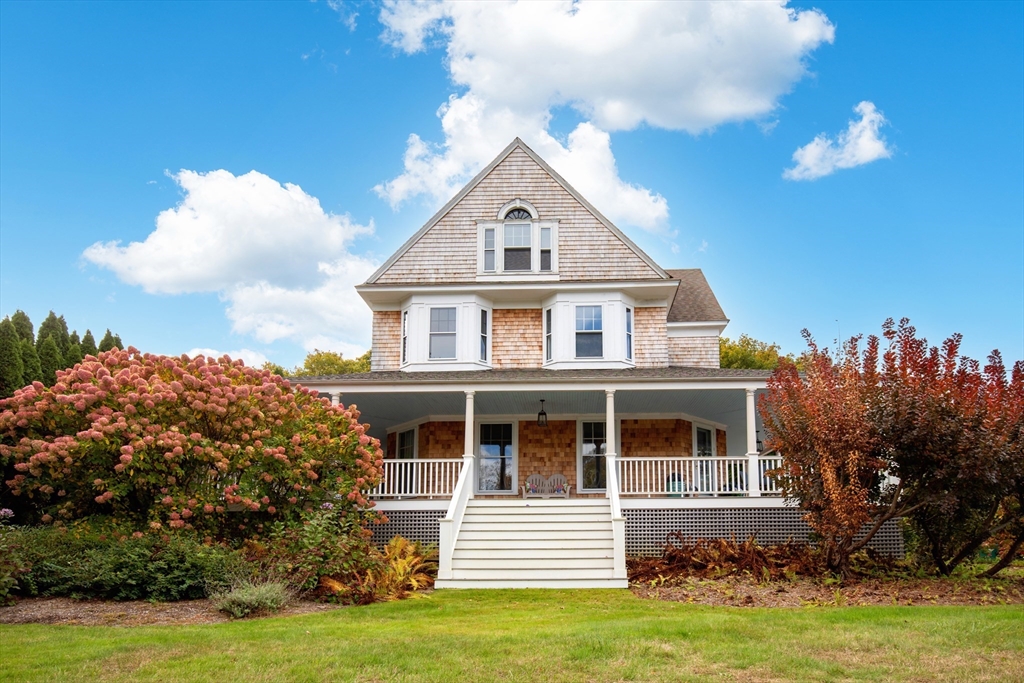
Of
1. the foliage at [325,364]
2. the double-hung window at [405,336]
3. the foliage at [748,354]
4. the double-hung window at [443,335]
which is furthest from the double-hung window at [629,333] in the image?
the foliage at [325,364]

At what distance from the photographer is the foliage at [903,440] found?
1133 centimetres

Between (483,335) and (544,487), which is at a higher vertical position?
(483,335)

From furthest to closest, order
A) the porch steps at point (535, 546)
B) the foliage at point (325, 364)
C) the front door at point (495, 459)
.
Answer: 1. the foliage at point (325, 364)
2. the front door at point (495, 459)
3. the porch steps at point (535, 546)

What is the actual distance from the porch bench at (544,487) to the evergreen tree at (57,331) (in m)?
10.7

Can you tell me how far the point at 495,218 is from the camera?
19922 millimetres

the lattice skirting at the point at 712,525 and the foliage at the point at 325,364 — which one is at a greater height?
the foliage at the point at 325,364

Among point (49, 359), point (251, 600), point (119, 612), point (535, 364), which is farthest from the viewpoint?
point (535, 364)

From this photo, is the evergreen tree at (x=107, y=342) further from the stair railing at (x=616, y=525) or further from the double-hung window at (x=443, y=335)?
the stair railing at (x=616, y=525)

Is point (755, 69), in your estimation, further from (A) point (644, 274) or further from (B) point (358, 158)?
(B) point (358, 158)

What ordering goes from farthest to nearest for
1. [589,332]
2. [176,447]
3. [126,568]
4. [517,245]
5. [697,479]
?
[517,245]
[589,332]
[697,479]
[176,447]
[126,568]

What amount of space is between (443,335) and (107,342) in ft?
28.6

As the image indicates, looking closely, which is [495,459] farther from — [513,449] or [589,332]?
[589,332]

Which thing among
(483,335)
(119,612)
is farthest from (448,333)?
(119,612)

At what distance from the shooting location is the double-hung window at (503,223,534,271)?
19.7m
